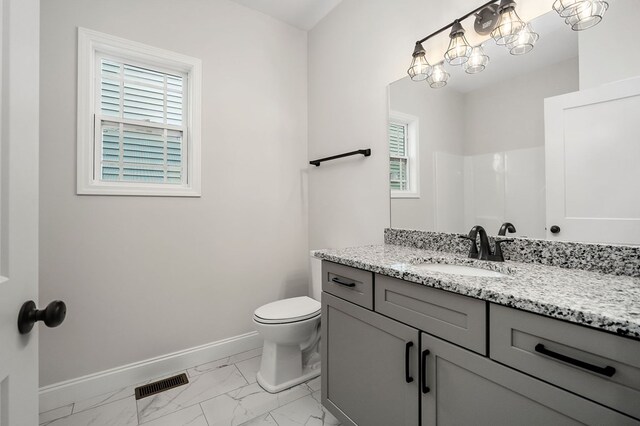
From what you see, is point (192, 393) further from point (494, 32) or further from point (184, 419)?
point (494, 32)

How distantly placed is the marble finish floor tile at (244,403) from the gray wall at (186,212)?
55 centimetres

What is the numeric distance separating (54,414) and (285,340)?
4.39 ft

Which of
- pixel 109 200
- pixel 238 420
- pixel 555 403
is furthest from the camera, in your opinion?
pixel 109 200

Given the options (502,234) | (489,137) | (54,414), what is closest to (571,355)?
(502,234)

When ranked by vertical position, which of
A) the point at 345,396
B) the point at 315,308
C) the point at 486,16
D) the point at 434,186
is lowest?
the point at 345,396

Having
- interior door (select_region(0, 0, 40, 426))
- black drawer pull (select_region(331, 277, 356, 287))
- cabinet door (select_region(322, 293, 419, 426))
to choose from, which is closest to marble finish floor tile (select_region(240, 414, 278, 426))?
cabinet door (select_region(322, 293, 419, 426))

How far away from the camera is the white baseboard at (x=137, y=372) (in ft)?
5.66

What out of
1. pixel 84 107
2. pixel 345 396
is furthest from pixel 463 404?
pixel 84 107

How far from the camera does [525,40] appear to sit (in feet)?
4.29

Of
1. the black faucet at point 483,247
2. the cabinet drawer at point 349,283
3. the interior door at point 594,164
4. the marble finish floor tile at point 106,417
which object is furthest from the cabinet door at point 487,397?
the marble finish floor tile at point 106,417

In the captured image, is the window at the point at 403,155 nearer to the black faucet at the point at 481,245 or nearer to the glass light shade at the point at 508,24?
the black faucet at the point at 481,245

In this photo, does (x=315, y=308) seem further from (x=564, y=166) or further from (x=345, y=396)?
(x=564, y=166)

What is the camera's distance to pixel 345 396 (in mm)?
1408

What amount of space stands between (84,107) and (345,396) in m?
2.21
